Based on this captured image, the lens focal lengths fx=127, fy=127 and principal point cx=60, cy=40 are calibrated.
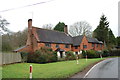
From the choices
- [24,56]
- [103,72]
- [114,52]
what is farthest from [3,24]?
[114,52]

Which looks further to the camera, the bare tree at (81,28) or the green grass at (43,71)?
the bare tree at (81,28)

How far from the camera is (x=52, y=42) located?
36469 millimetres

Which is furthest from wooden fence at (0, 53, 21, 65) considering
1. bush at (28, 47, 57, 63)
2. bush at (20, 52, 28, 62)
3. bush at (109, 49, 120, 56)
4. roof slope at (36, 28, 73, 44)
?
bush at (109, 49, 120, 56)

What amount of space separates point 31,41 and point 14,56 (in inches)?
475

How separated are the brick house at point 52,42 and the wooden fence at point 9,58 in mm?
3822

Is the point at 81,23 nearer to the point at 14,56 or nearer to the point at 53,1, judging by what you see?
the point at 14,56

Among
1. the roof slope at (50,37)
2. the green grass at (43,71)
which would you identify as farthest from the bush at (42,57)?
the green grass at (43,71)

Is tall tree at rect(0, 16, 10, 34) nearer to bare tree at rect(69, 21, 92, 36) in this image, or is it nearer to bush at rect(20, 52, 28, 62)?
bush at rect(20, 52, 28, 62)

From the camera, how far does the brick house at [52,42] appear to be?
3369cm

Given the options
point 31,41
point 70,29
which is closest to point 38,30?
point 31,41

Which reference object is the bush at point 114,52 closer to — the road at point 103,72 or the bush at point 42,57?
the bush at point 42,57

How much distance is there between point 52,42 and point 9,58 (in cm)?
1660

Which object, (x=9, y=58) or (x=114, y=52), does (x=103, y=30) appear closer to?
(x=114, y=52)

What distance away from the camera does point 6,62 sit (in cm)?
2020
